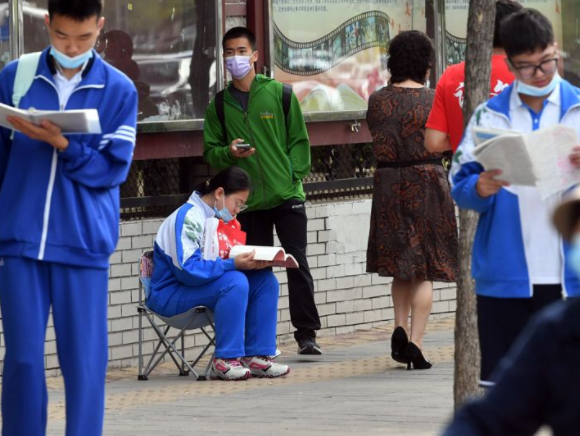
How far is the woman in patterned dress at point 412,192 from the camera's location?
8.72m

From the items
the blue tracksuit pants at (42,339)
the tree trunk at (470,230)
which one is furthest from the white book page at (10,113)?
the tree trunk at (470,230)

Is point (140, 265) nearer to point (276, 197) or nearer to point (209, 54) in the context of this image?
point (276, 197)

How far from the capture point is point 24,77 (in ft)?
17.8

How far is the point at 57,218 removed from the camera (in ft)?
17.5

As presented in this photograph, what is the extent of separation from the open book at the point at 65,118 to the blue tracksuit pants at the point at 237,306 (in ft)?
10.6

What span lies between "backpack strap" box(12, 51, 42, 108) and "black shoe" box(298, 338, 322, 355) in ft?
14.6

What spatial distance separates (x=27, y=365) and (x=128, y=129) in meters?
0.92

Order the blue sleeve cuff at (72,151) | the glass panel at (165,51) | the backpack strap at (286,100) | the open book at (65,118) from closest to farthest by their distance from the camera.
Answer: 1. the open book at (65,118)
2. the blue sleeve cuff at (72,151)
3. the glass panel at (165,51)
4. the backpack strap at (286,100)

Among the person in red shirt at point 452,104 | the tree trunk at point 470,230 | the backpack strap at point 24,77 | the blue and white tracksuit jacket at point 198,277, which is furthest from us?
the blue and white tracksuit jacket at point 198,277

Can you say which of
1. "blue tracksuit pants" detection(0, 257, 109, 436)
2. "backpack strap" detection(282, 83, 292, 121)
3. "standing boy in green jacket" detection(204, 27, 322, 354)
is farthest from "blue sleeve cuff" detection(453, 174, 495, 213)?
"backpack strap" detection(282, 83, 292, 121)

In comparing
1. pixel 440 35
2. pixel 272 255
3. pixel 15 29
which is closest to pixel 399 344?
pixel 272 255

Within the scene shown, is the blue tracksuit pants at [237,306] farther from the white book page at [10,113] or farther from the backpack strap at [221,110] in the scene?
the white book page at [10,113]

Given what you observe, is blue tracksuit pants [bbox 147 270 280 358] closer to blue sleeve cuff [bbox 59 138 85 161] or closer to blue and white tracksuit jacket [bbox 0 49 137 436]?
blue and white tracksuit jacket [bbox 0 49 137 436]

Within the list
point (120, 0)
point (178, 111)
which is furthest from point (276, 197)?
point (120, 0)
